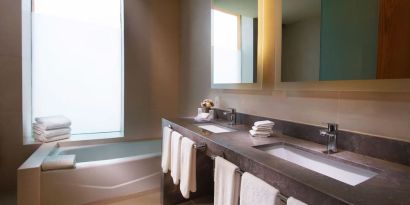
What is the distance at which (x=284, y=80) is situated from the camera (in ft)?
5.20

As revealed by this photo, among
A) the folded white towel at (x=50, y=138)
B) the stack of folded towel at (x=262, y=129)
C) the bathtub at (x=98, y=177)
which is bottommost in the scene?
the bathtub at (x=98, y=177)

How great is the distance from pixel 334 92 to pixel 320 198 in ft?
2.53

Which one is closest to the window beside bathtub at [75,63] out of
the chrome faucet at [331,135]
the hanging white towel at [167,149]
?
the hanging white towel at [167,149]

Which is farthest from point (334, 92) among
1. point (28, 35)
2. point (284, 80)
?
point (28, 35)

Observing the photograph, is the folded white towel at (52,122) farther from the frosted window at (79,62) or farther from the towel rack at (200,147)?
the towel rack at (200,147)

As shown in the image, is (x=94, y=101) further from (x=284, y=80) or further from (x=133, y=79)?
(x=284, y=80)

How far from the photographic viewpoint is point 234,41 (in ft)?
6.85

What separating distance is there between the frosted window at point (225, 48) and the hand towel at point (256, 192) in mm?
1170

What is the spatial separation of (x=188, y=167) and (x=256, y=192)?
2.38 ft

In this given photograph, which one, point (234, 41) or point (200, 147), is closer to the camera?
point (200, 147)

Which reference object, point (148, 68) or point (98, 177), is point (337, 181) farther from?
point (148, 68)

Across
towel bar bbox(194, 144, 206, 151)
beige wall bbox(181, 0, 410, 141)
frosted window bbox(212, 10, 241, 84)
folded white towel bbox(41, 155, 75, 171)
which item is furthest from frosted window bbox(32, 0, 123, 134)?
towel bar bbox(194, 144, 206, 151)

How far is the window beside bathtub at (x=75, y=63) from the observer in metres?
2.61

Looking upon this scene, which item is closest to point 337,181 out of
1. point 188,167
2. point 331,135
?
point 331,135
